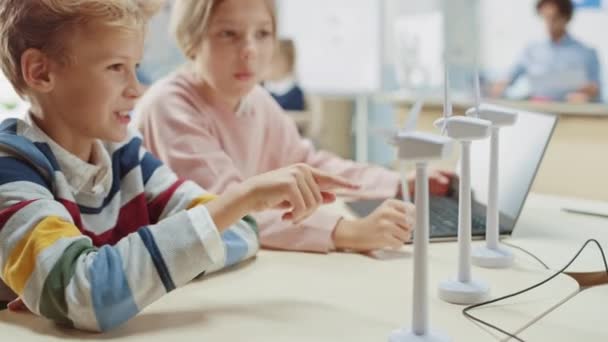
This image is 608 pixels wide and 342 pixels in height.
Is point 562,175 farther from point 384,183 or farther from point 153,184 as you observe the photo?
point 153,184

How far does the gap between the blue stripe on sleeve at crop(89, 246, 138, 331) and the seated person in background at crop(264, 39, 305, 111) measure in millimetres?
3136

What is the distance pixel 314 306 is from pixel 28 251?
29 centimetres

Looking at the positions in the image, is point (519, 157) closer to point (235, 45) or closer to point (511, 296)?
point (511, 296)

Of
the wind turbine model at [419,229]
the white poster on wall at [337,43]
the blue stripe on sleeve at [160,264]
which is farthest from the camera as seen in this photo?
the white poster on wall at [337,43]

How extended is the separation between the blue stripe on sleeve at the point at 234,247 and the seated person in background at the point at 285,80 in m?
2.92

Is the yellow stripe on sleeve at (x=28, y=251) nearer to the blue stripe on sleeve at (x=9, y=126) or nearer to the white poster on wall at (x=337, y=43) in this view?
the blue stripe on sleeve at (x=9, y=126)

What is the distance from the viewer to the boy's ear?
0.77 m

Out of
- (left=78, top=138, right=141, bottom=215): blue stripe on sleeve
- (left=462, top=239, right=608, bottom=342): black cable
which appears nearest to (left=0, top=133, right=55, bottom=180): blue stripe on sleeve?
(left=78, top=138, right=141, bottom=215): blue stripe on sleeve

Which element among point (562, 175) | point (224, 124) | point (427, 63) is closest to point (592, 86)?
point (427, 63)

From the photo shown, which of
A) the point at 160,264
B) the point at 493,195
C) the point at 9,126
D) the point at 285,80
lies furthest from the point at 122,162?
the point at 285,80

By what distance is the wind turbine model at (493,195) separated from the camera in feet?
2.64

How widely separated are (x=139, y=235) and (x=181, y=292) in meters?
0.11

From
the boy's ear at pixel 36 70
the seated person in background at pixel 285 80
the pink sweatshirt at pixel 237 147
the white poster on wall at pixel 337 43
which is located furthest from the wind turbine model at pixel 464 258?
the seated person in background at pixel 285 80

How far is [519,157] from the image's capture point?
1064 mm
